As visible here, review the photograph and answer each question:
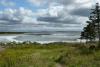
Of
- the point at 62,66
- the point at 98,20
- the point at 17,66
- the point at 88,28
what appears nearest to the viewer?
the point at 17,66

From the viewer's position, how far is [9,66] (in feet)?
56.9

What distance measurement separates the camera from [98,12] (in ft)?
207

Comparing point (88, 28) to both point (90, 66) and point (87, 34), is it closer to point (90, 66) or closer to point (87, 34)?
point (87, 34)

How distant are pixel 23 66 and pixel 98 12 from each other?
4830 cm

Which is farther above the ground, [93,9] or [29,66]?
[93,9]

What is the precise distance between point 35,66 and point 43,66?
0.62 m

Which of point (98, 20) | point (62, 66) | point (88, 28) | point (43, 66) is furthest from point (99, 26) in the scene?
point (43, 66)

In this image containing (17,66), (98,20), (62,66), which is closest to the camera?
(17,66)

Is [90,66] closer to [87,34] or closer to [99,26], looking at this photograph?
[99,26]

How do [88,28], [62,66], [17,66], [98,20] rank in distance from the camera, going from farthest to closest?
[88,28] → [98,20] → [62,66] → [17,66]

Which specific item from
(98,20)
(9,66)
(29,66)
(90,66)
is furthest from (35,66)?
(98,20)

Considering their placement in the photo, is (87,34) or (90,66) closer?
(90,66)

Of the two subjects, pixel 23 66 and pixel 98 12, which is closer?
pixel 23 66

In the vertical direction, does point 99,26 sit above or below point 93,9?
below
